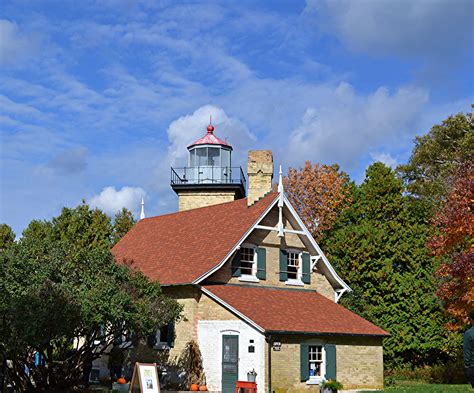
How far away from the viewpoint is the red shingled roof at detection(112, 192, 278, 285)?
2705 centimetres

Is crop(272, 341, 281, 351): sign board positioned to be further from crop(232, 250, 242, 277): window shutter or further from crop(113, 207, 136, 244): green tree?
crop(113, 207, 136, 244): green tree

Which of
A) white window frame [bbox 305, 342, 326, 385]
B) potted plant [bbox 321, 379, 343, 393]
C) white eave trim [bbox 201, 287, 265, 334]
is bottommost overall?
potted plant [bbox 321, 379, 343, 393]

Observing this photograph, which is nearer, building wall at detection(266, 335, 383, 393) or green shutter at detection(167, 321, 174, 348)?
building wall at detection(266, 335, 383, 393)

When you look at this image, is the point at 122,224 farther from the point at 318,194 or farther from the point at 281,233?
the point at 281,233

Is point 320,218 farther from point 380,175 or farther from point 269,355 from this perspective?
point 269,355

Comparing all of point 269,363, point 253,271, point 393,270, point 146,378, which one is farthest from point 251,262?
point 146,378

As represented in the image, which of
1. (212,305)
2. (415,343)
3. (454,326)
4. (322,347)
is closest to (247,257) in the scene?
(212,305)

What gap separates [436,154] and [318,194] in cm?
852

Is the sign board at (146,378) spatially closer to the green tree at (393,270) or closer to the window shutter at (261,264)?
the window shutter at (261,264)

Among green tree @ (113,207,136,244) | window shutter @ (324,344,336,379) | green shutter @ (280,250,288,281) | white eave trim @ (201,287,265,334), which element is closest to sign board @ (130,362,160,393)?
white eave trim @ (201,287,265,334)

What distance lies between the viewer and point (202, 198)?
126ft

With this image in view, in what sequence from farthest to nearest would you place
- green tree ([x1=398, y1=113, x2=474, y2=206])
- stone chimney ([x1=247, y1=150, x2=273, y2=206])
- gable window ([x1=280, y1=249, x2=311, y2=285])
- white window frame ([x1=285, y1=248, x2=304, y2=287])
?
1. green tree ([x1=398, y1=113, x2=474, y2=206])
2. stone chimney ([x1=247, y1=150, x2=273, y2=206])
3. gable window ([x1=280, y1=249, x2=311, y2=285])
4. white window frame ([x1=285, y1=248, x2=304, y2=287])

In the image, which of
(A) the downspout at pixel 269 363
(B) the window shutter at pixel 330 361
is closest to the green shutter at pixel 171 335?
(A) the downspout at pixel 269 363

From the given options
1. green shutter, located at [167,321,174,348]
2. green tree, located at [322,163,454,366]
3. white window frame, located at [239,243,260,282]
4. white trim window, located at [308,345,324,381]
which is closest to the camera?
white trim window, located at [308,345,324,381]
